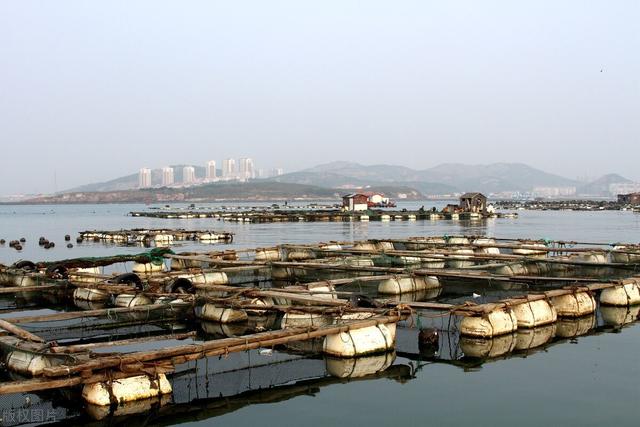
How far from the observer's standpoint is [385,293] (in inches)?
872

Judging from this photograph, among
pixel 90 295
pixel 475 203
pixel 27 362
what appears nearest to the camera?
pixel 27 362

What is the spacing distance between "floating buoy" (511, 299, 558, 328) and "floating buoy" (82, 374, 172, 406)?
31.9 ft

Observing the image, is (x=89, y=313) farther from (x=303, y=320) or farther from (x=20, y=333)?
(x=303, y=320)

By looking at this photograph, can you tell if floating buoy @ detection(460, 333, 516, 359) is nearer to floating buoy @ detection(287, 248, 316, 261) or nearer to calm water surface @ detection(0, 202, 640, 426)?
calm water surface @ detection(0, 202, 640, 426)

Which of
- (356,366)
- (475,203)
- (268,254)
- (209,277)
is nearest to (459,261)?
(268,254)

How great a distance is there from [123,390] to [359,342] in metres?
5.19

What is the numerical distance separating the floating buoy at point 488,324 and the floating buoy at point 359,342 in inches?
100

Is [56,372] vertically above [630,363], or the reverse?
[56,372]

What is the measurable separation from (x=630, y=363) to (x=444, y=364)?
4.34 metres

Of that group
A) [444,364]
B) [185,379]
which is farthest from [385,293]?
[185,379]

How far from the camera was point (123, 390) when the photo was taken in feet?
35.1

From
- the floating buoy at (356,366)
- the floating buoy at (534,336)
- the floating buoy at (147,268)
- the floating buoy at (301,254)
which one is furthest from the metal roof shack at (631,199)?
the floating buoy at (356,366)

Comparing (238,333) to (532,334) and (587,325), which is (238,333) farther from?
(587,325)

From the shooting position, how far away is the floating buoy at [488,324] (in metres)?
15.5
